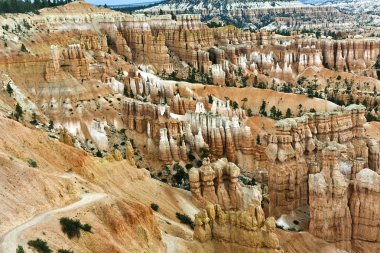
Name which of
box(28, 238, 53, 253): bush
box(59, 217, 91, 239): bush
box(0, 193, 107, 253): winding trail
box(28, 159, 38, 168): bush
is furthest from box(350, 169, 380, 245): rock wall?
box(28, 238, 53, 253): bush

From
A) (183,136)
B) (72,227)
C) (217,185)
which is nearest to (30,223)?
(72,227)

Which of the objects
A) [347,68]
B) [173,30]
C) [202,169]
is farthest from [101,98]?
[347,68]

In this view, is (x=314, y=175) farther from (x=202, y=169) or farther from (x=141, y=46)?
(x=141, y=46)

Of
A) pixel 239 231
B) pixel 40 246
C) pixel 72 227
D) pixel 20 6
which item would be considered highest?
pixel 20 6

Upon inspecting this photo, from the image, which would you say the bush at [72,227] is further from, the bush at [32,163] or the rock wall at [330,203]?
the rock wall at [330,203]

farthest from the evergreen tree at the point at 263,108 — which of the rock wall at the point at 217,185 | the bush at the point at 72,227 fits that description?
the bush at the point at 72,227

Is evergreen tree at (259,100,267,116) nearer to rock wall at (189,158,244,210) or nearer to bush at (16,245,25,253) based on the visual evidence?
rock wall at (189,158,244,210)

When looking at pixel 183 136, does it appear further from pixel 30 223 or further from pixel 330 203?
pixel 30 223
